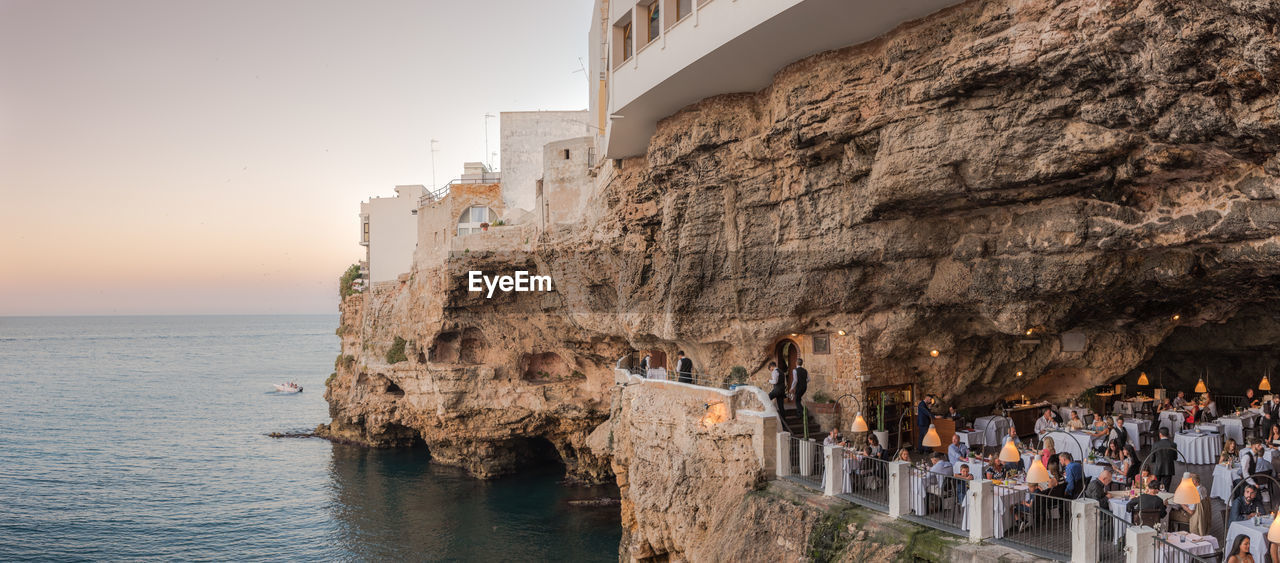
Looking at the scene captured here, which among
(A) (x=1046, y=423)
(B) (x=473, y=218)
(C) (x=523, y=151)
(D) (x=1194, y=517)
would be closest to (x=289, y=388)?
(B) (x=473, y=218)

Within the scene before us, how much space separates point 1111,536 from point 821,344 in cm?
842

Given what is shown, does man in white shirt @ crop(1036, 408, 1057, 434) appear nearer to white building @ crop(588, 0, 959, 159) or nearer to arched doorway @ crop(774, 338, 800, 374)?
arched doorway @ crop(774, 338, 800, 374)

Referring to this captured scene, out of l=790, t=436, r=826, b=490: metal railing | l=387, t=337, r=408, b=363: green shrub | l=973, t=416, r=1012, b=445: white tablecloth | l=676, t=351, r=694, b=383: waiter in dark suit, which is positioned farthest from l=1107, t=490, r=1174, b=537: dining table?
l=387, t=337, r=408, b=363: green shrub

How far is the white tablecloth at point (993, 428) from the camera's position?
→ 1858 centimetres

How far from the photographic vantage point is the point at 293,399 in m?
71.2

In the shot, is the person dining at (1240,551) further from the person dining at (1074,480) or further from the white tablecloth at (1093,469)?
the white tablecloth at (1093,469)

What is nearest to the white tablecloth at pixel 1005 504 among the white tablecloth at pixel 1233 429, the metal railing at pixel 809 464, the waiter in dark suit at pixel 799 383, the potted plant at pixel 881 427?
the metal railing at pixel 809 464

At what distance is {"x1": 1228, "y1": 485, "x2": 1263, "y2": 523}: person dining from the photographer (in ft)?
33.9

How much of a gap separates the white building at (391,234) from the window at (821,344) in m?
29.5

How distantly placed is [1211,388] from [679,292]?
18208 millimetres

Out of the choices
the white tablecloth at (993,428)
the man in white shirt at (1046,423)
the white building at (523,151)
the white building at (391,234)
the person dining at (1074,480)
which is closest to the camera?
the person dining at (1074,480)

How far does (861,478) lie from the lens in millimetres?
13641

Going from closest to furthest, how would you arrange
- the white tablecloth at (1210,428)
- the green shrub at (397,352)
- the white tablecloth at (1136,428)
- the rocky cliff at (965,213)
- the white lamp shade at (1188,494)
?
the white lamp shade at (1188,494), the rocky cliff at (965,213), the white tablecloth at (1210,428), the white tablecloth at (1136,428), the green shrub at (397,352)

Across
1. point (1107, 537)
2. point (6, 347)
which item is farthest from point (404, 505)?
point (6, 347)
